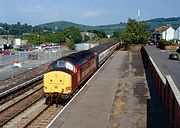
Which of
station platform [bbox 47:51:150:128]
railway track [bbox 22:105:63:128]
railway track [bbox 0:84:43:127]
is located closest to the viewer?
station platform [bbox 47:51:150:128]

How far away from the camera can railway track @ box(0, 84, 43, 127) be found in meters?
17.7

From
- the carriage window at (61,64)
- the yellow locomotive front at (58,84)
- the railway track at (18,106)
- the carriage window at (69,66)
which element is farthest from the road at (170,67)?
the railway track at (18,106)

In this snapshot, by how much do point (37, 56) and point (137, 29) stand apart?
137 feet

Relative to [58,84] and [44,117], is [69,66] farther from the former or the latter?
[44,117]

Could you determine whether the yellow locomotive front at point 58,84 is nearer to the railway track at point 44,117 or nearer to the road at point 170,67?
the railway track at point 44,117

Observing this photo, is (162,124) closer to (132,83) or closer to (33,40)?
(132,83)

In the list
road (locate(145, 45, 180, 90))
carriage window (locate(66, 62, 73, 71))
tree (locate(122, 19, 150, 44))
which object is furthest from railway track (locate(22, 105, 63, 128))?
tree (locate(122, 19, 150, 44))

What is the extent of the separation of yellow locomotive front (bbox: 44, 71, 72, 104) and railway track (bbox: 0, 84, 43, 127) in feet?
5.31

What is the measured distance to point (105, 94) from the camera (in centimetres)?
2053

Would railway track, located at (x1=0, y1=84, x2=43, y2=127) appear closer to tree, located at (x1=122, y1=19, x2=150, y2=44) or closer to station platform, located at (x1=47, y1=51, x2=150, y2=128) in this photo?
station platform, located at (x1=47, y1=51, x2=150, y2=128)

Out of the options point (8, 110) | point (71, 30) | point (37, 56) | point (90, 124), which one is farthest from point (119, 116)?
point (71, 30)

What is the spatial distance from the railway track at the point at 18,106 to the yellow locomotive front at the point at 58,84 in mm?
1619

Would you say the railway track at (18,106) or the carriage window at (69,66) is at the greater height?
the carriage window at (69,66)

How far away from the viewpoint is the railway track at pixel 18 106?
17706mm
